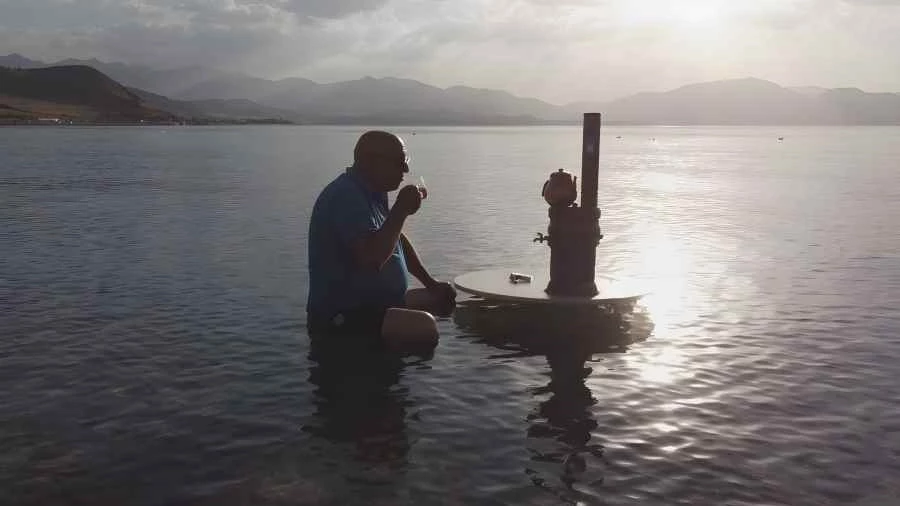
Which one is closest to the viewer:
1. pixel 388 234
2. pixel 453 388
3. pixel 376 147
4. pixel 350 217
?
pixel 453 388

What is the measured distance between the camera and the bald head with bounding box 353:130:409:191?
11.4 metres

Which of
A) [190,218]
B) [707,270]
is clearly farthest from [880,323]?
[190,218]

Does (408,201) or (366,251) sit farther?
(366,251)

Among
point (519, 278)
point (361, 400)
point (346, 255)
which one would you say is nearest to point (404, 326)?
point (346, 255)

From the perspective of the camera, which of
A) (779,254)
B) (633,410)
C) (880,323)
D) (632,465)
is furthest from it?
(779,254)

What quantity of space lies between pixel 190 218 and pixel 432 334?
19159mm

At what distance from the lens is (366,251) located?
35.5ft

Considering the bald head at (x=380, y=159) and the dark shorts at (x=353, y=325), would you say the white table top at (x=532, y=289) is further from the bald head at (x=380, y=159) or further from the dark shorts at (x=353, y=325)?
Result: the bald head at (x=380, y=159)

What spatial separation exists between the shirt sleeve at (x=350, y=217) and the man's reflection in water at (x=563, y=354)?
2963mm

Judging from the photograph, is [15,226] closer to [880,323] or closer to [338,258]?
[338,258]

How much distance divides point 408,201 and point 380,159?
1048 mm

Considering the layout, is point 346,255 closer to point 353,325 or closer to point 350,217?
point 350,217

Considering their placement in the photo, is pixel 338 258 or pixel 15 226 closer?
pixel 338 258

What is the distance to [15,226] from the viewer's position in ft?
86.0
